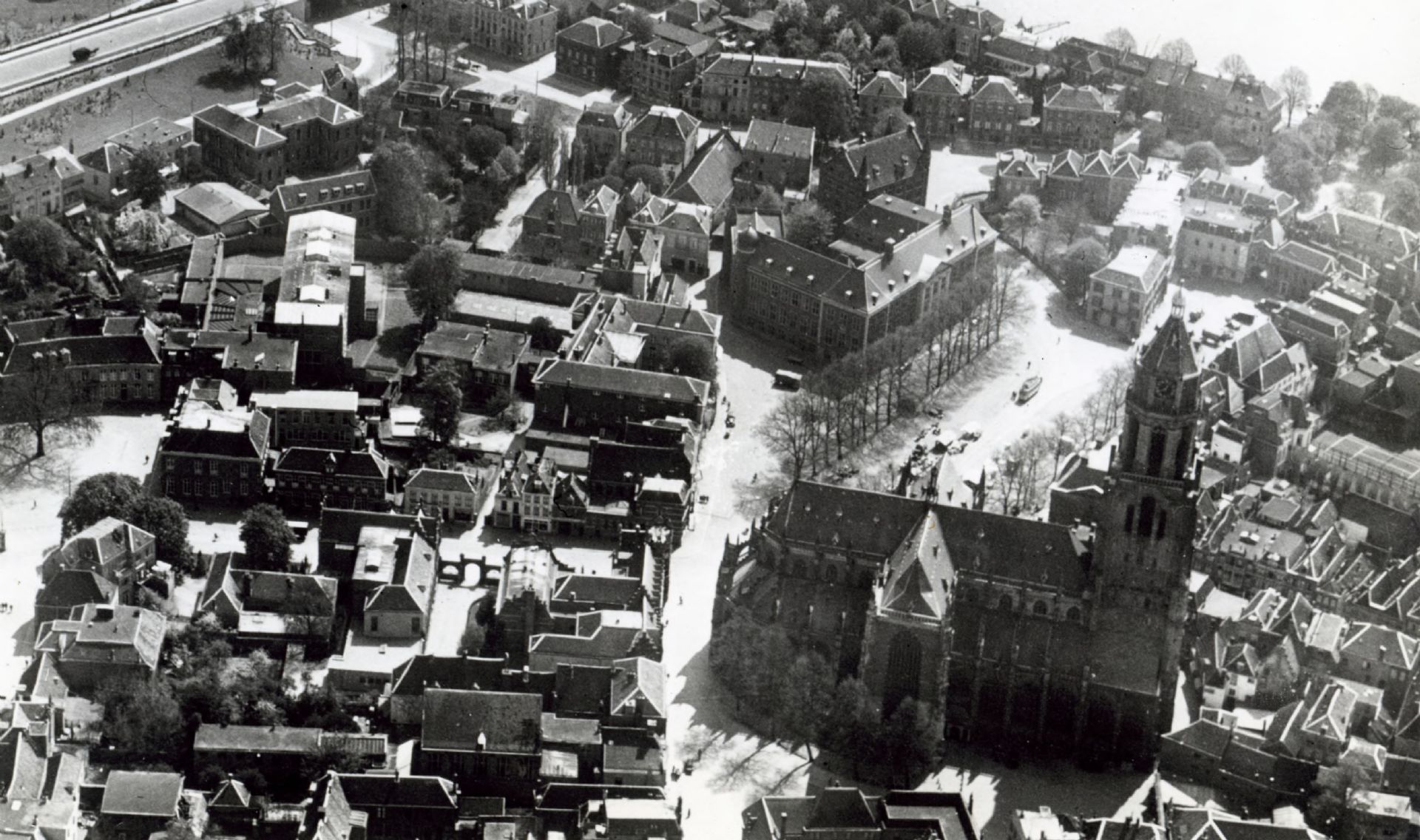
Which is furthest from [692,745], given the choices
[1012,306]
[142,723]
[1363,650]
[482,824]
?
[1012,306]

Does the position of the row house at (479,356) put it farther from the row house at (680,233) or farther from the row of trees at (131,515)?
the row of trees at (131,515)

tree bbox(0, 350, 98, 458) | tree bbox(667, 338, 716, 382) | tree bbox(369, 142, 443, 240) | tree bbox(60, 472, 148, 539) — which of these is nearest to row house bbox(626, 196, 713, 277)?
tree bbox(369, 142, 443, 240)

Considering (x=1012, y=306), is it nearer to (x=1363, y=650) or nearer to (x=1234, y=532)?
(x=1234, y=532)

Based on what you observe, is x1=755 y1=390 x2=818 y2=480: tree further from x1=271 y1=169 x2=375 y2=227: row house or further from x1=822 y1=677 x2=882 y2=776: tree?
x1=271 y1=169 x2=375 y2=227: row house

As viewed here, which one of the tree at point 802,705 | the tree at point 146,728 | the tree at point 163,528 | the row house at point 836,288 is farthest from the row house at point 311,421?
the tree at point 802,705

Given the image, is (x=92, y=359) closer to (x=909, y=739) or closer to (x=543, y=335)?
(x=543, y=335)
